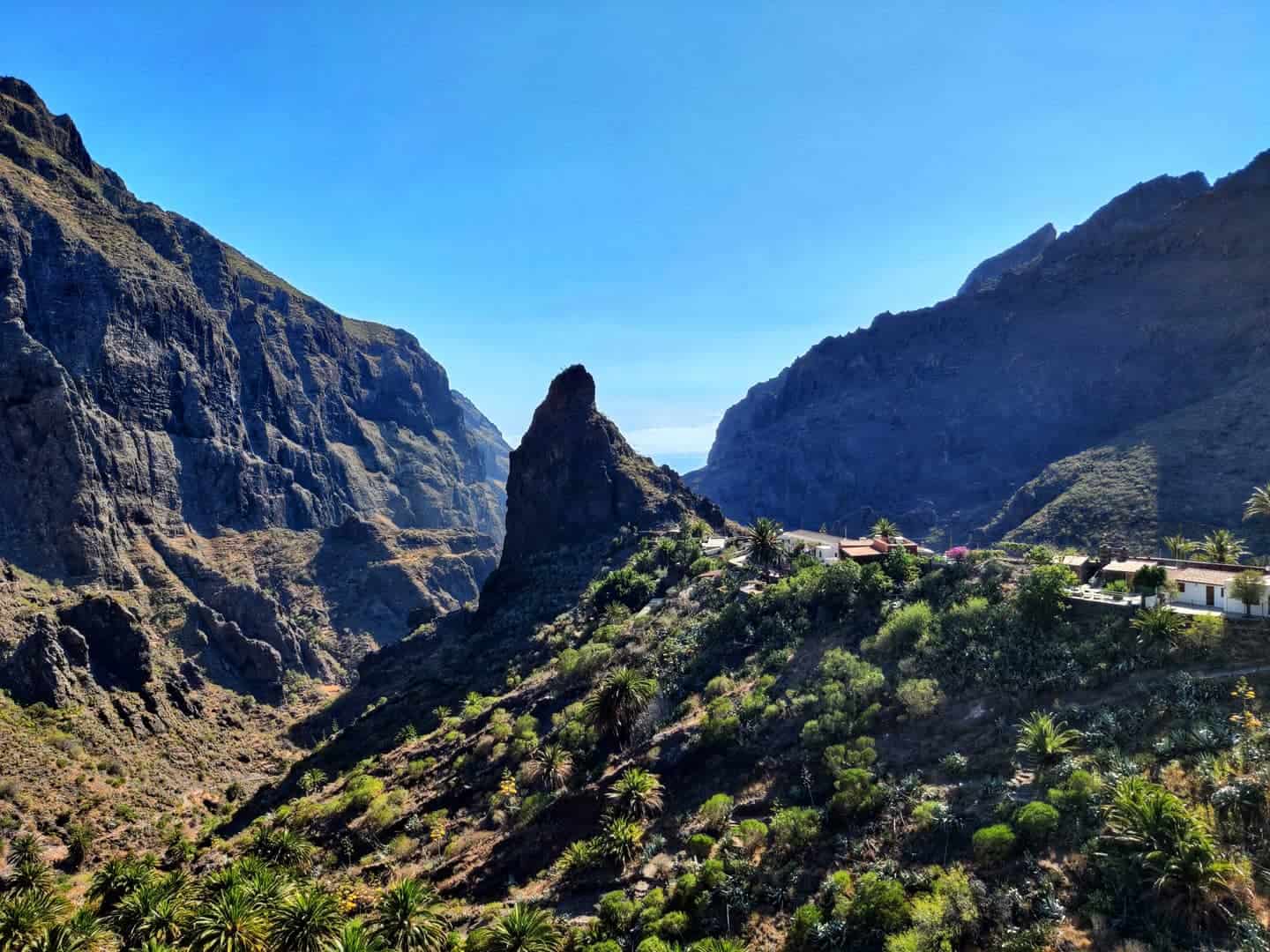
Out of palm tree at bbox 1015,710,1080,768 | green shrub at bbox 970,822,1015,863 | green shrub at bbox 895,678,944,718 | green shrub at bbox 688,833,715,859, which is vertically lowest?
green shrub at bbox 688,833,715,859

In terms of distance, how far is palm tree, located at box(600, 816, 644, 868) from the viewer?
34.9 metres

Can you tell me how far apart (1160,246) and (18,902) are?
22030 centimetres

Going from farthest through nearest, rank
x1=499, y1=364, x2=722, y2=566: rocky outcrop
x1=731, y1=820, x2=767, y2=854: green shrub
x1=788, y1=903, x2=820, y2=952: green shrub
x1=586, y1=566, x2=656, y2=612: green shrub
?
1. x1=499, y1=364, x2=722, y2=566: rocky outcrop
2. x1=586, y1=566, x2=656, y2=612: green shrub
3. x1=731, y1=820, x2=767, y2=854: green shrub
4. x1=788, y1=903, x2=820, y2=952: green shrub

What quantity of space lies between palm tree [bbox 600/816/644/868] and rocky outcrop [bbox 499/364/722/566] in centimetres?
8019

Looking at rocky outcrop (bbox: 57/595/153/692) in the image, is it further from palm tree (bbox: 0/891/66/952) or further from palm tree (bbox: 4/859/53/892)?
palm tree (bbox: 0/891/66/952)

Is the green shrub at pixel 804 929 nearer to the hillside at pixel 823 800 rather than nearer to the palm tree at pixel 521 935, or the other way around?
the hillside at pixel 823 800

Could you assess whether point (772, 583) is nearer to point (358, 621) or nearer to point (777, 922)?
point (777, 922)

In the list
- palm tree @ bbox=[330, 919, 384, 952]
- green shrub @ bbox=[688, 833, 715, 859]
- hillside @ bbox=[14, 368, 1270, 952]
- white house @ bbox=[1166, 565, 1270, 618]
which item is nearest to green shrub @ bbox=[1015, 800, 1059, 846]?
hillside @ bbox=[14, 368, 1270, 952]

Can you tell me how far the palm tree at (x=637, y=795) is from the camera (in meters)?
37.9

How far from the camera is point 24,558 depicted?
99.2 meters

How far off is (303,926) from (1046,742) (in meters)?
32.4

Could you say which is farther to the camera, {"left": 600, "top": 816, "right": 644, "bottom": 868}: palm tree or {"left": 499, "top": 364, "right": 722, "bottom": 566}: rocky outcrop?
{"left": 499, "top": 364, "right": 722, "bottom": 566}: rocky outcrop

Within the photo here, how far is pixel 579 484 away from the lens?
124062mm

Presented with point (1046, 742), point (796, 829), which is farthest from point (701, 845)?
point (1046, 742)
